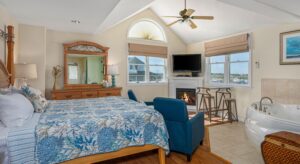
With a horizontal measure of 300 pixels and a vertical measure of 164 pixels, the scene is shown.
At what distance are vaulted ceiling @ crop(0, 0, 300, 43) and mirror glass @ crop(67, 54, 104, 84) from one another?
735 mm

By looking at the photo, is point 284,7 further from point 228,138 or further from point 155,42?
point 155,42

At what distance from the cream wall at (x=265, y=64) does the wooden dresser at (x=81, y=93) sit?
3432 mm

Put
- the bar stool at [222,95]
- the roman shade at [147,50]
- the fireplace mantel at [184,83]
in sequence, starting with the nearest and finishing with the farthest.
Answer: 1. the bar stool at [222,95]
2. the roman shade at [147,50]
3. the fireplace mantel at [184,83]

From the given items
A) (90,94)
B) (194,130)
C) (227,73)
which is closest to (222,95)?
(227,73)

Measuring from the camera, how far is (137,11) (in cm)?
363

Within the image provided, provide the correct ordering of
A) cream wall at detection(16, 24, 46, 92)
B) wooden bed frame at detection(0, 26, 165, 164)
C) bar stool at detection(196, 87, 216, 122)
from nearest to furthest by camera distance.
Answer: wooden bed frame at detection(0, 26, 165, 164), cream wall at detection(16, 24, 46, 92), bar stool at detection(196, 87, 216, 122)

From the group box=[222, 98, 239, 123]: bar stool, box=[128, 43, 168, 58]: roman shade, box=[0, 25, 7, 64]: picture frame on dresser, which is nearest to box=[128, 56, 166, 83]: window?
box=[128, 43, 168, 58]: roman shade

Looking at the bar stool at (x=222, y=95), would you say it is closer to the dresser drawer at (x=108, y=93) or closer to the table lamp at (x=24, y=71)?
the dresser drawer at (x=108, y=93)

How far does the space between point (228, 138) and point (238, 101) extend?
1.70m

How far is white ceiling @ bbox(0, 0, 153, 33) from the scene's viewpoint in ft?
9.11

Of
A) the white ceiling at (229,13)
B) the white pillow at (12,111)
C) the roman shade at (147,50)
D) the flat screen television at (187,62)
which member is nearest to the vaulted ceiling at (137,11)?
the white ceiling at (229,13)

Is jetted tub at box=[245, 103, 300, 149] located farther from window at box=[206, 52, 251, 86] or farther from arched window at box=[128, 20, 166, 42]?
arched window at box=[128, 20, 166, 42]

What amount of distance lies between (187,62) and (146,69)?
1.44m

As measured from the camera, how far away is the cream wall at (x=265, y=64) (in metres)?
3.80
